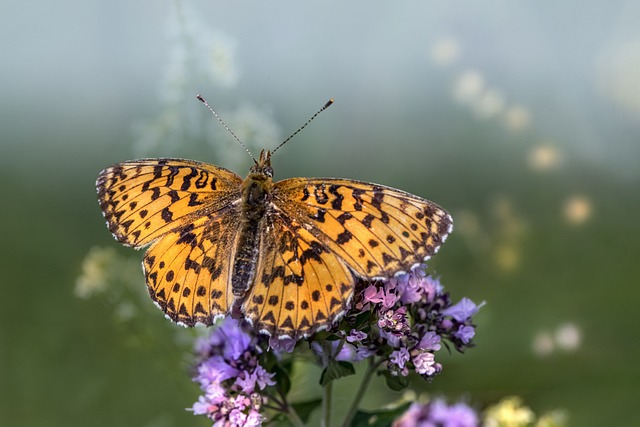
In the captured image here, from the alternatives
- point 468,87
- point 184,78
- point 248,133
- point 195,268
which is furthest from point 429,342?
point 468,87

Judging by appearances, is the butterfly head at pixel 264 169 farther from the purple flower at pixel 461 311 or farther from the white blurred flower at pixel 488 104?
the white blurred flower at pixel 488 104

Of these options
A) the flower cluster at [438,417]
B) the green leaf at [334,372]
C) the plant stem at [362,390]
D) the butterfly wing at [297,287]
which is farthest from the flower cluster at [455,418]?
the butterfly wing at [297,287]

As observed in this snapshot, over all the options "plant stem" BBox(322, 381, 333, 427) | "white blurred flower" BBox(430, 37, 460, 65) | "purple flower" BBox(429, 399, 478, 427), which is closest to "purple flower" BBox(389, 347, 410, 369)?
"plant stem" BBox(322, 381, 333, 427)

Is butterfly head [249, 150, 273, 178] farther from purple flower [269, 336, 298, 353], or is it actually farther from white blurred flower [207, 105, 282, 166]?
white blurred flower [207, 105, 282, 166]

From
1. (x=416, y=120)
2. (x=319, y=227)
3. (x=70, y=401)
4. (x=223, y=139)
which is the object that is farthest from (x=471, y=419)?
(x=70, y=401)

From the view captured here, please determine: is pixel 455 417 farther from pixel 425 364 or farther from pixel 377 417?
pixel 425 364

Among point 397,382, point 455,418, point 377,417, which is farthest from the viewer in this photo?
point 455,418
